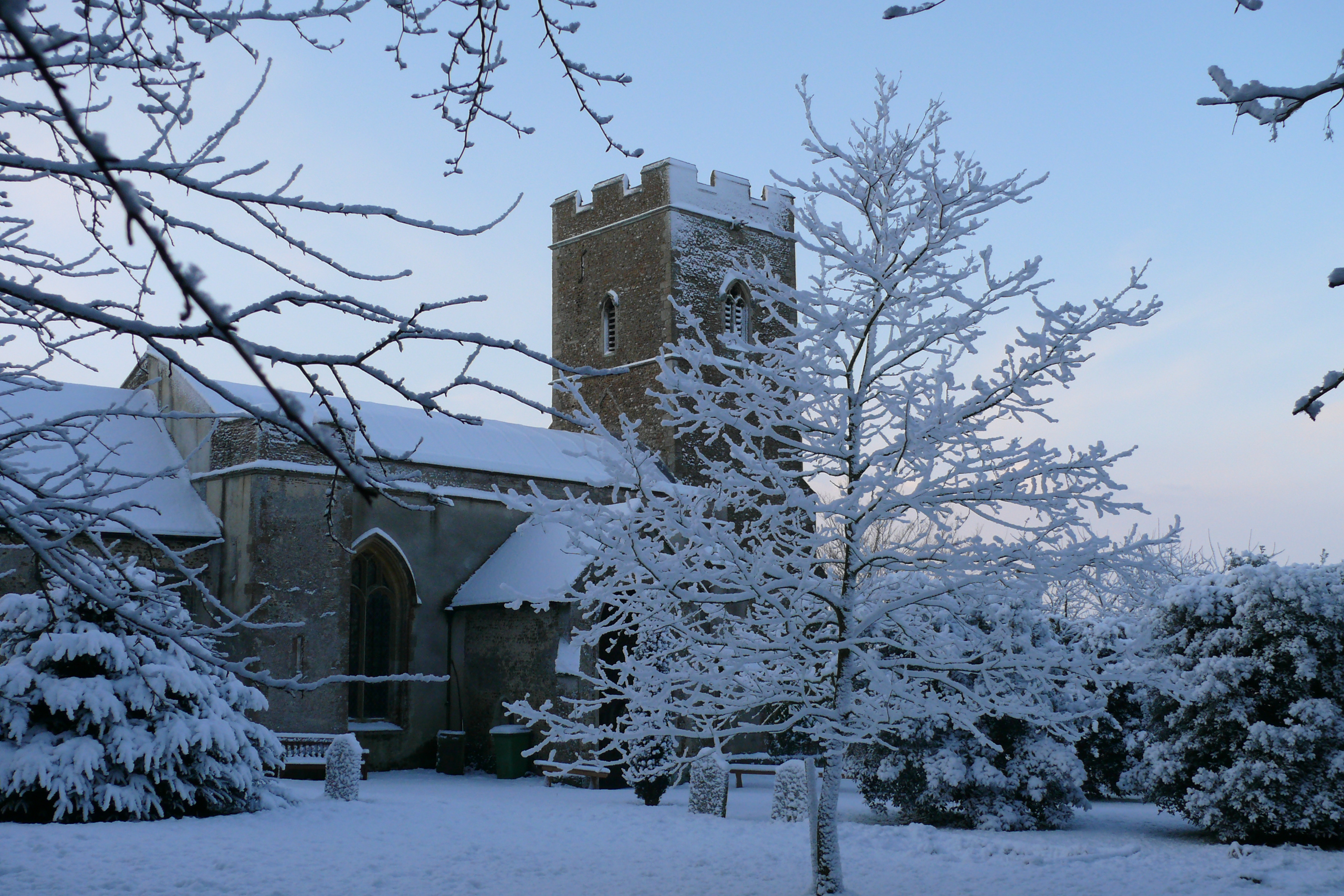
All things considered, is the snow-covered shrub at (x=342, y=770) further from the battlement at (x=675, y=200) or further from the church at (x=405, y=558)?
the battlement at (x=675, y=200)

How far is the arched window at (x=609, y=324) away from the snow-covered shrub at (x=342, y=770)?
15.1 metres

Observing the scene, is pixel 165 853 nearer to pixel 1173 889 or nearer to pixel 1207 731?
pixel 1173 889

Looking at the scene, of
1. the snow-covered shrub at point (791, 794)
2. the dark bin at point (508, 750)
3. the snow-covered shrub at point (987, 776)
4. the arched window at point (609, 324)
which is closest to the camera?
the snow-covered shrub at point (987, 776)

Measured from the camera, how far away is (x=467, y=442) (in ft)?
74.3

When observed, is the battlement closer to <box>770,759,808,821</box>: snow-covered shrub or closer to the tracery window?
the tracery window

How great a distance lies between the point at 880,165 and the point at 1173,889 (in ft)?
21.0

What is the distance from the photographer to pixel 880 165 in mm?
8766

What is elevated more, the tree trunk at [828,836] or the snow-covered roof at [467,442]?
the snow-covered roof at [467,442]

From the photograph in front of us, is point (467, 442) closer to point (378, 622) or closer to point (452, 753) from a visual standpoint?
point (378, 622)

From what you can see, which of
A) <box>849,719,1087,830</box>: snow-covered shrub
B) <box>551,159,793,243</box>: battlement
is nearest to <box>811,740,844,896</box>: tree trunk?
<box>849,719,1087,830</box>: snow-covered shrub

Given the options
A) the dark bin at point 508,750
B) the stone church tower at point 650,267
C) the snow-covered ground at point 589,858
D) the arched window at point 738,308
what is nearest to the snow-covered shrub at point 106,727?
the snow-covered ground at point 589,858

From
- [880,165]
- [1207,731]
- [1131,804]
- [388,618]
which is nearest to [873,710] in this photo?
[880,165]

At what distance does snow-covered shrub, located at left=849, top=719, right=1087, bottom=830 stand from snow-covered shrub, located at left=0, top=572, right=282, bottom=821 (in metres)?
7.48

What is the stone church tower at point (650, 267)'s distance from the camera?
87.0 ft
